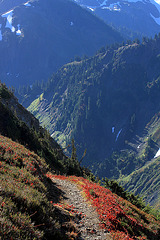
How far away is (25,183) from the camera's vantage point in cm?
1251

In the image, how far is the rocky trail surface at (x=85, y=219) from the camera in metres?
11.6

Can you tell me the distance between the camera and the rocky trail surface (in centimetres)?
1164

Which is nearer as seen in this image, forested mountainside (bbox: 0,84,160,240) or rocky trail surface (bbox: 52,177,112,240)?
forested mountainside (bbox: 0,84,160,240)

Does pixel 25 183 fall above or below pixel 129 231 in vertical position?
below

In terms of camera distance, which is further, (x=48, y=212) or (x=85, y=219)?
(x=85, y=219)

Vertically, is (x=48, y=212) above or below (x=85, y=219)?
above

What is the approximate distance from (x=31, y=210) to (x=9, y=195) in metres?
1.27

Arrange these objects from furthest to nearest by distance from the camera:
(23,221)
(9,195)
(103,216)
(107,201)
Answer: (107,201) → (103,216) → (9,195) → (23,221)

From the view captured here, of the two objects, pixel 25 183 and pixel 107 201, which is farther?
pixel 107 201

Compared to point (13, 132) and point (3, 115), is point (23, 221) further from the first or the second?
point (3, 115)

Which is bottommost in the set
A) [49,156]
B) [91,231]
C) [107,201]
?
[49,156]

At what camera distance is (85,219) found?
1300 centimetres

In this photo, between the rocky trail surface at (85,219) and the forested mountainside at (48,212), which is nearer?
the forested mountainside at (48,212)

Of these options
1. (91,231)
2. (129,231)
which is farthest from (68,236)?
(129,231)
